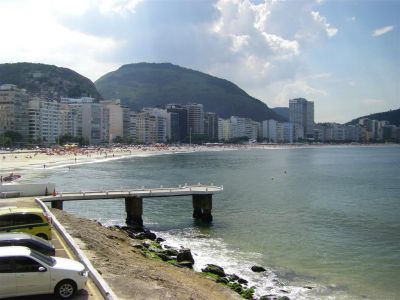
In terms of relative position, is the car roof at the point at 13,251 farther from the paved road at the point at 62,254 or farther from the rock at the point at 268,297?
the rock at the point at 268,297

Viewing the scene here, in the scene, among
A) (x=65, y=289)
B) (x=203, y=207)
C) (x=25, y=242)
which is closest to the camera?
(x=65, y=289)

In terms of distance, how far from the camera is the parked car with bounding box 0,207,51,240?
2039cm

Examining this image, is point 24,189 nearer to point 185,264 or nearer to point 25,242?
point 185,264

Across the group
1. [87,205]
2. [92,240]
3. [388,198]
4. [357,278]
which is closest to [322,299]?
[357,278]

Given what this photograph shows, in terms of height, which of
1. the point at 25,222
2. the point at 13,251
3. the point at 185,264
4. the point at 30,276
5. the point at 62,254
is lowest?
the point at 185,264

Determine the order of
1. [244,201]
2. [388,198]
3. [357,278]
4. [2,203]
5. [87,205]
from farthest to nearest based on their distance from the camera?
1. [388,198]
2. [244,201]
3. [87,205]
4. [2,203]
5. [357,278]

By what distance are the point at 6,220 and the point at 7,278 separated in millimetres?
8539

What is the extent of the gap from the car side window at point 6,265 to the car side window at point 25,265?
15 centimetres

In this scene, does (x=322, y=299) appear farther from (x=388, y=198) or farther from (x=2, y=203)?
(x=388, y=198)

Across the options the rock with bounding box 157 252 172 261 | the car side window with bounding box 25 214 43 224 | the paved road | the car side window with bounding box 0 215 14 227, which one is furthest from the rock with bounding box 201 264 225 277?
the car side window with bounding box 0 215 14 227

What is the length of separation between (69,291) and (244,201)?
1883 inches

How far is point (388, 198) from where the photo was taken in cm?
6450

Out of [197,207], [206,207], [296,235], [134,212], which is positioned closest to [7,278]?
[134,212]

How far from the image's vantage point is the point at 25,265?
12.8 metres
